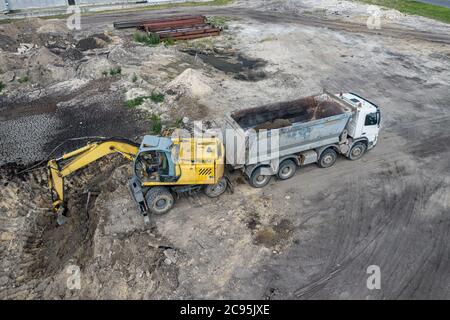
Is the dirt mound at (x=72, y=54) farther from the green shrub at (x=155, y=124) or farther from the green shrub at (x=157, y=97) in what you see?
the green shrub at (x=155, y=124)

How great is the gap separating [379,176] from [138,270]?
31.5 feet

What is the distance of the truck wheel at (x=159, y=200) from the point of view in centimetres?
1175

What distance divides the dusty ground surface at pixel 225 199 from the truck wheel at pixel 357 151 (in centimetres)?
32

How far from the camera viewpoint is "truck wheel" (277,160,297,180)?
1341 centimetres

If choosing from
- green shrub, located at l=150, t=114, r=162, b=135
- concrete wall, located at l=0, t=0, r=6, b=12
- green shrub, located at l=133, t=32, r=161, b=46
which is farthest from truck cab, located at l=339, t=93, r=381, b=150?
concrete wall, located at l=0, t=0, r=6, b=12

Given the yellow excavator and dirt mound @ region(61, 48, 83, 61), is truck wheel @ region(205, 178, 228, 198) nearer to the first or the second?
the yellow excavator

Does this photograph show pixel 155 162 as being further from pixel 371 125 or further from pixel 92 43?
pixel 92 43

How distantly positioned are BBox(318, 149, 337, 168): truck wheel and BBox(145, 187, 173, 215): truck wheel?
6105 mm

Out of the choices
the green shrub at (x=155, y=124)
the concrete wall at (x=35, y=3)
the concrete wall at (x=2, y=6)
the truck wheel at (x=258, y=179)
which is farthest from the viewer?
the concrete wall at (x=35, y=3)

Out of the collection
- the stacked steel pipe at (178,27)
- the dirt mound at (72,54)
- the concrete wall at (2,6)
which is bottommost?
the dirt mound at (72,54)

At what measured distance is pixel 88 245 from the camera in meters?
11.2

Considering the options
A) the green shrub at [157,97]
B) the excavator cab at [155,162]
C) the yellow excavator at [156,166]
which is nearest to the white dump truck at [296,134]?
the yellow excavator at [156,166]

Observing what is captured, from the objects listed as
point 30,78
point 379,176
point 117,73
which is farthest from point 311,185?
point 30,78

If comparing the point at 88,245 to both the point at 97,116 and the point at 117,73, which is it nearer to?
the point at 97,116
